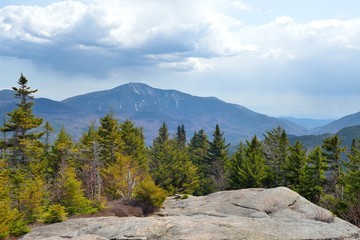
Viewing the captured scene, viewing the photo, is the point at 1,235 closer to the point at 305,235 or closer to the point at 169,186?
the point at 305,235

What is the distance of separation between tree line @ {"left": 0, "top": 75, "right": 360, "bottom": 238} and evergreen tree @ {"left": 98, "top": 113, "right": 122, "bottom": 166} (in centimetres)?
16

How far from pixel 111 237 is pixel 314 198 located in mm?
41859

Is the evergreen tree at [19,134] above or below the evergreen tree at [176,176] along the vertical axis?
above

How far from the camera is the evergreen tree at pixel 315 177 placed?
4747 centimetres

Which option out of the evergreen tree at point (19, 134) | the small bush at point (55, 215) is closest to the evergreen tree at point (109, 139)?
the evergreen tree at point (19, 134)

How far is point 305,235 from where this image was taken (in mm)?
13398

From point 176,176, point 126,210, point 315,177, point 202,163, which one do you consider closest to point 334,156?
point 315,177

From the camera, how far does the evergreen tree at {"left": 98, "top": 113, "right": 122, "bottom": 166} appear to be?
52.8 m

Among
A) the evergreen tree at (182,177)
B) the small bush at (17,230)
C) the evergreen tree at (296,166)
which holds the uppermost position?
the evergreen tree at (296,166)

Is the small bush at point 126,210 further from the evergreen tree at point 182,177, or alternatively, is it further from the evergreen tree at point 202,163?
the evergreen tree at point 202,163

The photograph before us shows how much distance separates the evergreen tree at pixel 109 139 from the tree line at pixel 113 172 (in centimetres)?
16

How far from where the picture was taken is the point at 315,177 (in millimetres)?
48438

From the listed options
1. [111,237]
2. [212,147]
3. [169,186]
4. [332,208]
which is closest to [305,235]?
[111,237]

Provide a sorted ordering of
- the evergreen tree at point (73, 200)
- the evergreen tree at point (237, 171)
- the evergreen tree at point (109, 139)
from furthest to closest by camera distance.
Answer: the evergreen tree at point (237, 171) → the evergreen tree at point (109, 139) → the evergreen tree at point (73, 200)
